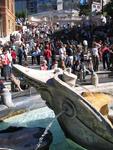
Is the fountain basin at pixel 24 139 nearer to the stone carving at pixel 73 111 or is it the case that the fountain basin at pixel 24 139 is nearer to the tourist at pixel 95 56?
the stone carving at pixel 73 111

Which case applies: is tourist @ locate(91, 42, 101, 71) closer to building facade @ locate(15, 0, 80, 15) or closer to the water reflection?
the water reflection

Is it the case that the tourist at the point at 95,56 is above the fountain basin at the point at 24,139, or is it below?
above

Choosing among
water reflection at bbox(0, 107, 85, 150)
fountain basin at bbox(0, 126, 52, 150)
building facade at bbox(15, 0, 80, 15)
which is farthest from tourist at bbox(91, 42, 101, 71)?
building facade at bbox(15, 0, 80, 15)

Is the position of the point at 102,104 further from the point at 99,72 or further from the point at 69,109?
the point at 99,72

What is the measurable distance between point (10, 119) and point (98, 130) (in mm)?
4039

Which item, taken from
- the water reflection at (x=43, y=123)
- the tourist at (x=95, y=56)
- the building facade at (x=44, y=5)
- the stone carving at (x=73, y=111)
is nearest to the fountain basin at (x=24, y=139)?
the water reflection at (x=43, y=123)

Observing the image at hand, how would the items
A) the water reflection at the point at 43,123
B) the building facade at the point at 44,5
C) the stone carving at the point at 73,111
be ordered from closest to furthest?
the stone carving at the point at 73,111
the water reflection at the point at 43,123
the building facade at the point at 44,5

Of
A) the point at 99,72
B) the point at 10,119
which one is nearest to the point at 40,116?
the point at 10,119

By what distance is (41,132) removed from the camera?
37.5 feet

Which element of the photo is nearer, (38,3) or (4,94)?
(4,94)

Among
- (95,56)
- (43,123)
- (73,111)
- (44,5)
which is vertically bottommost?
(43,123)

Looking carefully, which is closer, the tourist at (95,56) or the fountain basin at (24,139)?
the fountain basin at (24,139)

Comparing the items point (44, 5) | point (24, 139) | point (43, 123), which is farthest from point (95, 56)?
point (44, 5)

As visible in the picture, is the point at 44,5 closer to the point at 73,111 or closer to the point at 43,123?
the point at 43,123
